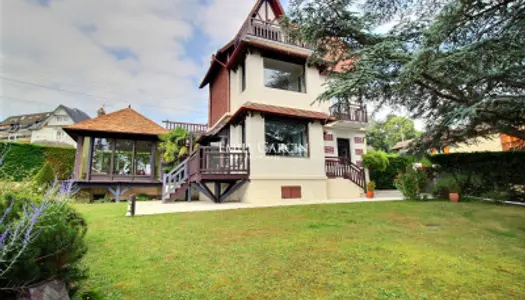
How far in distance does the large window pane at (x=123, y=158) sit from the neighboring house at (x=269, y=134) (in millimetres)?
4888

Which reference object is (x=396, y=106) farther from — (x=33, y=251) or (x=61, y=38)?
(x=61, y=38)

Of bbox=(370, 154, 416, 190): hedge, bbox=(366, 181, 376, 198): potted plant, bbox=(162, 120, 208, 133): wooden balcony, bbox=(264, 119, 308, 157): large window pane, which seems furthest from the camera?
bbox=(370, 154, 416, 190): hedge

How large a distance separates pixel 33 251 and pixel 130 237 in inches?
124

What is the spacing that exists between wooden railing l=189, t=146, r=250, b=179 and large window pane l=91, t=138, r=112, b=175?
715 centimetres

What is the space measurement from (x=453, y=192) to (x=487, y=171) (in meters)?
1.72

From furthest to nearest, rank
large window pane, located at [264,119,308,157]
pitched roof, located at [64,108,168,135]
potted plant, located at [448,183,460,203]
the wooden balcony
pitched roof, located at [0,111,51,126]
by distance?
pitched roof, located at [0,111,51,126] → the wooden balcony → pitched roof, located at [64,108,168,135] → large window pane, located at [264,119,308,157] → potted plant, located at [448,183,460,203]

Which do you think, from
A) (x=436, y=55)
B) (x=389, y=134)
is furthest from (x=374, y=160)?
(x=389, y=134)

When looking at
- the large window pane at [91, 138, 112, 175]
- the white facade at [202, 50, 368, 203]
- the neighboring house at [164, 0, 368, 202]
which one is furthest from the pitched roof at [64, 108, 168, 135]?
the white facade at [202, 50, 368, 203]

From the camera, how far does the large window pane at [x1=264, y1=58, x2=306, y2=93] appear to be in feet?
37.5

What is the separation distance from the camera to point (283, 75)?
11938 millimetres

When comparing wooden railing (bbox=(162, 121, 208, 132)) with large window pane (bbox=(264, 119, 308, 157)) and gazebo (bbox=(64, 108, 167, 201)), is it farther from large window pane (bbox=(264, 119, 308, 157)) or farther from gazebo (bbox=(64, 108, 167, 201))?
large window pane (bbox=(264, 119, 308, 157))

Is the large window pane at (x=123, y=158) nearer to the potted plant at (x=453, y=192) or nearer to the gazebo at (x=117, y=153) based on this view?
the gazebo at (x=117, y=153)

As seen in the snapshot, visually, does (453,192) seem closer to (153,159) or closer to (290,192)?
(290,192)

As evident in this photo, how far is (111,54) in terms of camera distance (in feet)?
57.7
